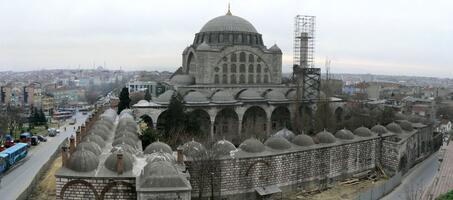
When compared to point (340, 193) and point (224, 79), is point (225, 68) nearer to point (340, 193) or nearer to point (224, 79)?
point (224, 79)

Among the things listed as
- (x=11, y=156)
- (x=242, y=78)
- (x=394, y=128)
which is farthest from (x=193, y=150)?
(x=242, y=78)

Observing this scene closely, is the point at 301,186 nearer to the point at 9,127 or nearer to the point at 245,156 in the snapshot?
the point at 245,156

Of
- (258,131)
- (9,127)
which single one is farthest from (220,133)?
(9,127)

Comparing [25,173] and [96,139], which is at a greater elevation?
[96,139]

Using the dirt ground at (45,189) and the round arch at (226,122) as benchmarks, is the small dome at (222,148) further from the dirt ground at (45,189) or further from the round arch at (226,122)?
the round arch at (226,122)

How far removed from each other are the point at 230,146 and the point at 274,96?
17025mm

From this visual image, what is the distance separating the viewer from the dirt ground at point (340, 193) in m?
16.5

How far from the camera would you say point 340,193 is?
17.3 metres

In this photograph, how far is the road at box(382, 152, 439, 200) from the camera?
56.2 feet

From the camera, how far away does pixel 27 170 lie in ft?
72.3

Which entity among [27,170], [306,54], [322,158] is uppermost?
[306,54]

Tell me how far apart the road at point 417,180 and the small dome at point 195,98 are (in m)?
14.8

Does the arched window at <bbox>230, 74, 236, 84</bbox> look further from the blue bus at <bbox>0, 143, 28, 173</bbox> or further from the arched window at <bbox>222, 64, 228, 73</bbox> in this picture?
the blue bus at <bbox>0, 143, 28, 173</bbox>

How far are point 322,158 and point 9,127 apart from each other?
99.3 feet
